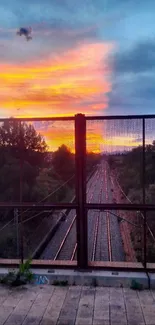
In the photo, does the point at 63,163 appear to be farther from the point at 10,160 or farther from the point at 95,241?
the point at 95,241

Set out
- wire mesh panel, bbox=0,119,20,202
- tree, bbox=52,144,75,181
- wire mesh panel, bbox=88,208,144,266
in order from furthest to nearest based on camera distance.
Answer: wire mesh panel, bbox=88,208,144,266 → wire mesh panel, bbox=0,119,20,202 → tree, bbox=52,144,75,181

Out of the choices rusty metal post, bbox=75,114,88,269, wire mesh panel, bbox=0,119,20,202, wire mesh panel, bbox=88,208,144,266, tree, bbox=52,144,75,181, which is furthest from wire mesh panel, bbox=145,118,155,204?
wire mesh panel, bbox=88,208,144,266

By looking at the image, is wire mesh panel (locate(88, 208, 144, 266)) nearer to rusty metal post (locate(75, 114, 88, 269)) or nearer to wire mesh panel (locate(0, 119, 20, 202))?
wire mesh panel (locate(0, 119, 20, 202))

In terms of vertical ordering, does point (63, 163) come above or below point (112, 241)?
above

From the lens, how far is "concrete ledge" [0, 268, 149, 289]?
4.28 meters

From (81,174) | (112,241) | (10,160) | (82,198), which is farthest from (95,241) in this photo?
(81,174)

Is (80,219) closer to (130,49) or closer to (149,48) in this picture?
(149,48)

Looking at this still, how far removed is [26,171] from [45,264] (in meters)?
1.34

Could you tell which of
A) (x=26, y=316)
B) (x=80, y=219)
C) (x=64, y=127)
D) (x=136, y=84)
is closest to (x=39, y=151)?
(x=64, y=127)

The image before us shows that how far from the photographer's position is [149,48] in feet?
23.5

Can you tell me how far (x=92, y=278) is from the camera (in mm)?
4344

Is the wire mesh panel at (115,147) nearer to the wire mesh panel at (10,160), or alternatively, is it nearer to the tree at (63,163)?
the tree at (63,163)

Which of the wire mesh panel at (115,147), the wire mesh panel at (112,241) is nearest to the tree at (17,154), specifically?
the wire mesh panel at (115,147)

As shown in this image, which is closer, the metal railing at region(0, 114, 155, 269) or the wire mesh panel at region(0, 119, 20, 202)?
the metal railing at region(0, 114, 155, 269)
